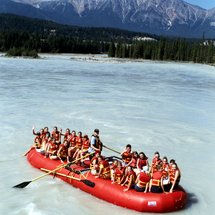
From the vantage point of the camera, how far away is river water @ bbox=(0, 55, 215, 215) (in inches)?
385

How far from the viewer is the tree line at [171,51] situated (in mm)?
101375

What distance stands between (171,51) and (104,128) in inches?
3985

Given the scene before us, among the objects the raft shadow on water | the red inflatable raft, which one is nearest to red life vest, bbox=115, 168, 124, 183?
the red inflatable raft

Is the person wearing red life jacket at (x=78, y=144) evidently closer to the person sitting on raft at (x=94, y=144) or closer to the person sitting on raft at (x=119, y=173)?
the person sitting on raft at (x=94, y=144)

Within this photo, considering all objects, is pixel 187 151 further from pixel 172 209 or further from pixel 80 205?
pixel 80 205

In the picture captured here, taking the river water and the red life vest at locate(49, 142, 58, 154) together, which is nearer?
the river water

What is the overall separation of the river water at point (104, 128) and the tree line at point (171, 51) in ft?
238

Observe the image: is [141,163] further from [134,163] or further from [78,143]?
[78,143]

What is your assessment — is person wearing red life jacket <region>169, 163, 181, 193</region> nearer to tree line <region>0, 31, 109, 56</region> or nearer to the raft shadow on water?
the raft shadow on water

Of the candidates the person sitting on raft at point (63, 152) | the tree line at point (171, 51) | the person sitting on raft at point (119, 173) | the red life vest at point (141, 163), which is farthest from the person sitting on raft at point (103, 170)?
the tree line at point (171, 51)

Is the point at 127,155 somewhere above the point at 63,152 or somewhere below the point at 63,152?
above

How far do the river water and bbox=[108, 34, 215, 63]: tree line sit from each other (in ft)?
238

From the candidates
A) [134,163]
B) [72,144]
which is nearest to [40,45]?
[72,144]

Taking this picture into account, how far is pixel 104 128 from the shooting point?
688 inches
